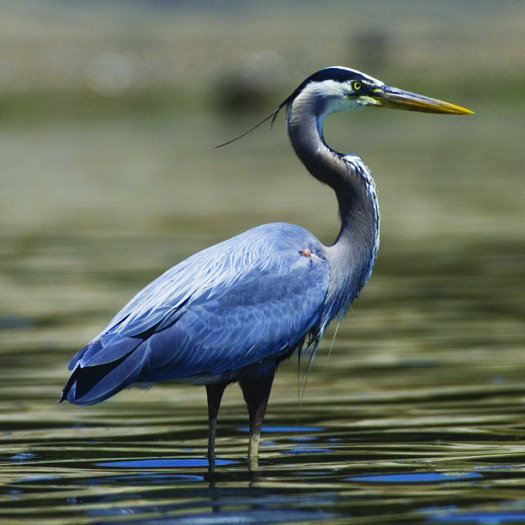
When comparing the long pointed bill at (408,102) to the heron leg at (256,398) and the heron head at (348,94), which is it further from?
the heron leg at (256,398)

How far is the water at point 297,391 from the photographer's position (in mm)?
6012

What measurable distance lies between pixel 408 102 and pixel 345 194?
82 centimetres

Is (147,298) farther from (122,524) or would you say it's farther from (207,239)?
(207,239)

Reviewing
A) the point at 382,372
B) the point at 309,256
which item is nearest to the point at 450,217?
the point at 382,372

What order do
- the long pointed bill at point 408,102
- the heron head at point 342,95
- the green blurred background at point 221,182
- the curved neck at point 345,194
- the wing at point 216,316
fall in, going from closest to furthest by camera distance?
the wing at point 216,316 < the curved neck at point 345,194 < the heron head at point 342,95 < the long pointed bill at point 408,102 < the green blurred background at point 221,182

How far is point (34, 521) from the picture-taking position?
18.7 feet

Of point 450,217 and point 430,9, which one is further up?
point 430,9

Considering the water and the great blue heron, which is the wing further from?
the water

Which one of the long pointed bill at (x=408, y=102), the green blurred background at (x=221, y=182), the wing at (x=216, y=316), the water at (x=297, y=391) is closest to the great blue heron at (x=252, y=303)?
the wing at (x=216, y=316)

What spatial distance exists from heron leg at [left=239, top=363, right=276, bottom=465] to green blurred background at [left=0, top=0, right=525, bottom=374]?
273 centimetres

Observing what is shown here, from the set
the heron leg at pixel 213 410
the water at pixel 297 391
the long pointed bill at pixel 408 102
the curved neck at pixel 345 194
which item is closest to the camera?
the water at pixel 297 391

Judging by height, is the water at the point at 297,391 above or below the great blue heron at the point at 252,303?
below

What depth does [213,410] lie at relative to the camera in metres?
7.11

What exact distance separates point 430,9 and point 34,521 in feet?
574
